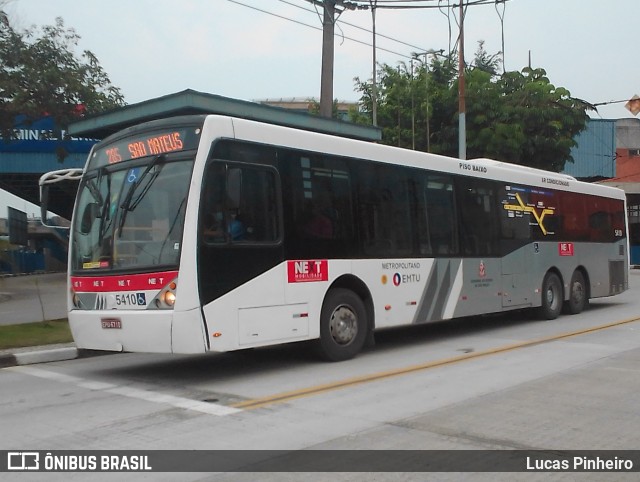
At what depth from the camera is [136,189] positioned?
898cm

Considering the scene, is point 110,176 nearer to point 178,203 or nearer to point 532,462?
point 178,203

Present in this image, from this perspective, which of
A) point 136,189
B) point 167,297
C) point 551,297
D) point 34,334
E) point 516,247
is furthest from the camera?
point 551,297

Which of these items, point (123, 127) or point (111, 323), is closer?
point (111, 323)

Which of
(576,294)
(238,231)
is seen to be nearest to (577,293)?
(576,294)

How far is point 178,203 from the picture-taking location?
856cm

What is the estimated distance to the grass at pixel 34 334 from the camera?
12.2 m

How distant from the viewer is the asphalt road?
647 inches

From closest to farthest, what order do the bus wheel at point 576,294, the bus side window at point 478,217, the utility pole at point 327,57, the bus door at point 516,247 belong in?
the bus side window at point 478,217
the bus door at point 516,247
the bus wheel at point 576,294
the utility pole at point 327,57

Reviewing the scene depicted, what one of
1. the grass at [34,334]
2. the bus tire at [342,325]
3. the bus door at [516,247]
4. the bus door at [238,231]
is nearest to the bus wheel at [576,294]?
the bus door at [516,247]

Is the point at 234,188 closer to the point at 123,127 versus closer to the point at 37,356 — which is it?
the point at 37,356

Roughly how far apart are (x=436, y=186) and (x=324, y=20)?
11.5 metres

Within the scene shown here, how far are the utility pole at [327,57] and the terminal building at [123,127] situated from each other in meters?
0.75

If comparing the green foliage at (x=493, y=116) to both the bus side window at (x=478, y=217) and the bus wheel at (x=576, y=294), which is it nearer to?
the bus wheel at (x=576, y=294)

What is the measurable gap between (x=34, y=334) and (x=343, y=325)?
6.06 m
